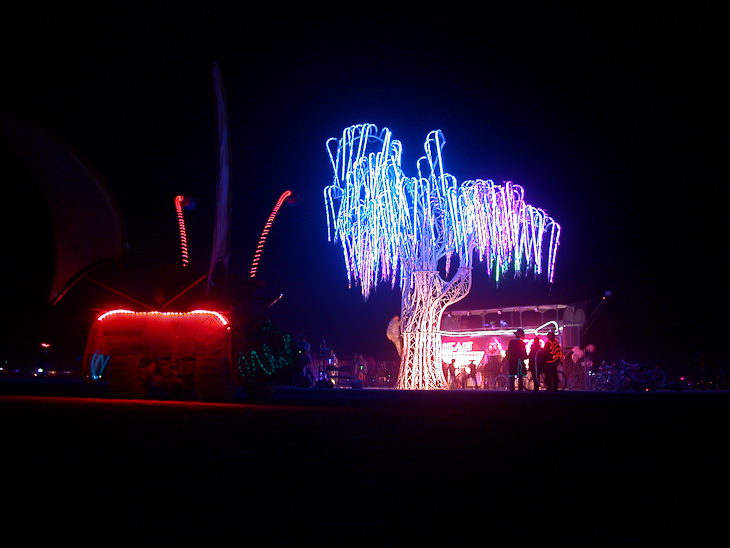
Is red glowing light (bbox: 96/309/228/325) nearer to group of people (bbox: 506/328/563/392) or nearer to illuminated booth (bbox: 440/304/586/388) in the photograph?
group of people (bbox: 506/328/563/392)

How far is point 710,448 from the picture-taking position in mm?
4824

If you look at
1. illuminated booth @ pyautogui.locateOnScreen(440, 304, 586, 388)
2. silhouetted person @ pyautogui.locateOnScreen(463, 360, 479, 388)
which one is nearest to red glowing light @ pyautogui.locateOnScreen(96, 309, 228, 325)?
illuminated booth @ pyautogui.locateOnScreen(440, 304, 586, 388)

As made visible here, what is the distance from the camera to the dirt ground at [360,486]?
2.29 metres

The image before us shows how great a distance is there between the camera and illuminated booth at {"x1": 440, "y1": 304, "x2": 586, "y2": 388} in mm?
28380

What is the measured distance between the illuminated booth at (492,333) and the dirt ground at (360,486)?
2170 centimetres

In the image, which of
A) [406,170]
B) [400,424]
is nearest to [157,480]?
[400,424]

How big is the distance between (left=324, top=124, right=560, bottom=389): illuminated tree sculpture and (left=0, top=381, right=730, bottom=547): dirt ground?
1742cm

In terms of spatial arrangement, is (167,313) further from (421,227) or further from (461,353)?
(461,353)

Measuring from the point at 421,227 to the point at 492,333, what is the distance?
870 cm

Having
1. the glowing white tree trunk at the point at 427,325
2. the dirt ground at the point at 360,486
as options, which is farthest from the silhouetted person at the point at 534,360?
the dirt ground at the point at 360,486

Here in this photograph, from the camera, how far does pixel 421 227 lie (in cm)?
2378

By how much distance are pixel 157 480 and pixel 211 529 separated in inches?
40.9

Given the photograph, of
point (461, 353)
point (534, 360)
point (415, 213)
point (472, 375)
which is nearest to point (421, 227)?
point (415, 213)

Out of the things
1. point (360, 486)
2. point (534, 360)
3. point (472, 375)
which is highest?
point (534, 360)
